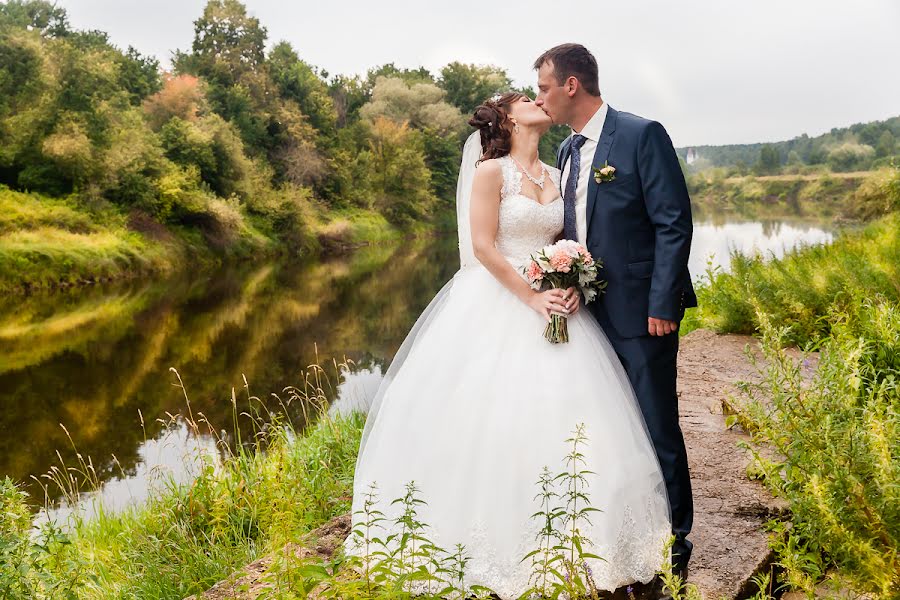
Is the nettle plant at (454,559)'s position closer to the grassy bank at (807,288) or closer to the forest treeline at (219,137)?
the grassy bank at (807,288)

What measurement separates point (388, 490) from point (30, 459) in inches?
268

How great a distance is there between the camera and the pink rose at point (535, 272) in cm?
322

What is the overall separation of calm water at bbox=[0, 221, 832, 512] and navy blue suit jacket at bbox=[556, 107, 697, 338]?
354 cm

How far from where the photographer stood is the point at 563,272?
3.15 m

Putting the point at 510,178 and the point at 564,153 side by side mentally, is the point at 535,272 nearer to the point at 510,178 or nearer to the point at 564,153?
the point at 510,178

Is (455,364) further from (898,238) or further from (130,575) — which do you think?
(898,238)

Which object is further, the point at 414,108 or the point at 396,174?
the point at 414,108

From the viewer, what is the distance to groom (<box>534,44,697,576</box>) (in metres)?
3.08

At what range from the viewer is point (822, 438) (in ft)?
7.99

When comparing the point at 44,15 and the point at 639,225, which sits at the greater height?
the point at 44,15

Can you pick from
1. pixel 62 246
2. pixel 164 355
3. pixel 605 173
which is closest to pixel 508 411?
pixel 605 173

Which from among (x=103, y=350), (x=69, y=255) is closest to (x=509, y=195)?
(x=103, y=350)

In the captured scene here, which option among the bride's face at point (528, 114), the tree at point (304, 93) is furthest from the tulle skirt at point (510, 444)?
the tree at point (304, 93)

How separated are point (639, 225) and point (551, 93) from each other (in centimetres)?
70
